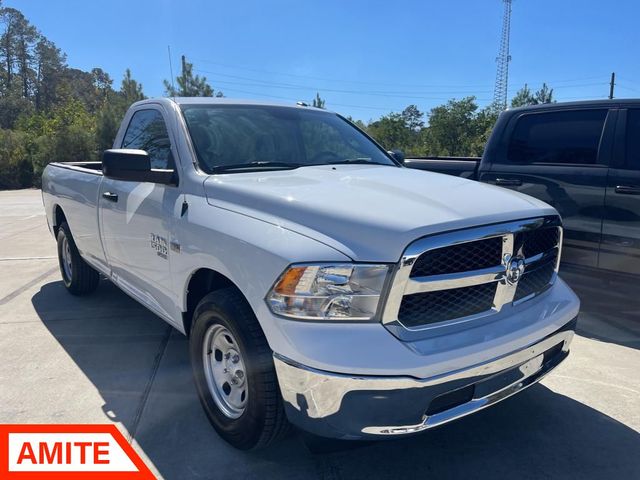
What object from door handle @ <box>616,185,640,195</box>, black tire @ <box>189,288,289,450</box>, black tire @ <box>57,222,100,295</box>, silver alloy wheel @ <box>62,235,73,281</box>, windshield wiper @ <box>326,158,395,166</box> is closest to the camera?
black tire @ <box>189,288,289,450</box>

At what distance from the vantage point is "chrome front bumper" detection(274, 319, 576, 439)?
201 centimetres

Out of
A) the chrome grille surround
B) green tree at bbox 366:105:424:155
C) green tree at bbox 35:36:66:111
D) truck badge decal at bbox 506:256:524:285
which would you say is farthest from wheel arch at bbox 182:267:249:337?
green tree at bbox 35:36:66:111

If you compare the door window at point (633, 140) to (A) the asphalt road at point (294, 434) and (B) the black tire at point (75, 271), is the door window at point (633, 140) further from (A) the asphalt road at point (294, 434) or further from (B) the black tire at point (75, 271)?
(B) the black tire at point (75, 271)

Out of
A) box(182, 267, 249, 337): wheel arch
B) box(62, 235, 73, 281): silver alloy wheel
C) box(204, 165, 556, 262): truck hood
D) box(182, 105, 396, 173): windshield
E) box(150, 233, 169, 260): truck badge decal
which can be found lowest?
box(62, 235, 73, 281): silver alloy wheel

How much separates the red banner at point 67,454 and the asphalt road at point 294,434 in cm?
8

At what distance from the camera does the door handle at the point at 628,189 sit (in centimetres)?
436

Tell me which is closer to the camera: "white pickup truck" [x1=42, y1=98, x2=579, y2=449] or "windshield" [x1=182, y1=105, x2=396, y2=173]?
"white pickup truck" [x1=42, y1=98, x2=579, y2=449]

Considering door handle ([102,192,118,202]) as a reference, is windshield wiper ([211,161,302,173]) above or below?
above

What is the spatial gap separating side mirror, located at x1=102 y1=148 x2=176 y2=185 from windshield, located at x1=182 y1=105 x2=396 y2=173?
0.25 meters

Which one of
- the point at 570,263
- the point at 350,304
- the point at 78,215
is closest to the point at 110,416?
the point at 350,304

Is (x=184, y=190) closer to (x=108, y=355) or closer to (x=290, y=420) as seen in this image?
(x=290, y=420)

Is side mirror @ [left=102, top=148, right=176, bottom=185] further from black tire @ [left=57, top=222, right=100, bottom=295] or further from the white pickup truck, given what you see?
black tire @ [left=57, top=222, right=100, bottom=295]

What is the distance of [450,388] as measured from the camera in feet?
6.90

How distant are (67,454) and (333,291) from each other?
72.0 inches
